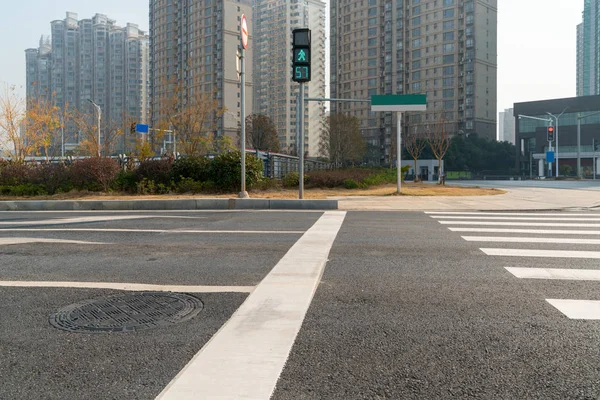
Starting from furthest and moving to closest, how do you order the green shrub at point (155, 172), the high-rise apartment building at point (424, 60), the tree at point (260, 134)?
the high-rise apartment building at point (424, 60), the tree at point (260, 134), the green shrub at point (155, 172)

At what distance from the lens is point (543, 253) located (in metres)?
7.00

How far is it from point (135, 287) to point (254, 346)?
2.27 metres

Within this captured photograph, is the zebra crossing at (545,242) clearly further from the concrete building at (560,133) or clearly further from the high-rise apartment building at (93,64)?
the high-rise apartment building at (93,64)

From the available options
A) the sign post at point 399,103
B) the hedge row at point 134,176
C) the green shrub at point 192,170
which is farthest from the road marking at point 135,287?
the sign post at point 399,103

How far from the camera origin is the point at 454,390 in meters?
2.71

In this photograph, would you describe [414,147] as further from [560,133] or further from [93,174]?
[560,133]

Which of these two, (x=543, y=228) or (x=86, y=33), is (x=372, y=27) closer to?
(x=86, y=33)

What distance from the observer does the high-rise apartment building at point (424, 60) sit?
9875cm

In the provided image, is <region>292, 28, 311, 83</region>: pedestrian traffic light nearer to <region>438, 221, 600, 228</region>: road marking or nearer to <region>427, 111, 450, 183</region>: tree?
<region>438, 221, 600, 228</region>: road marking

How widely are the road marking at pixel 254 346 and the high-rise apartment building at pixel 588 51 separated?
128003mm

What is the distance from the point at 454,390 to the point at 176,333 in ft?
6.85

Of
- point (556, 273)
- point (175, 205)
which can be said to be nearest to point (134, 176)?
point (175, 205)

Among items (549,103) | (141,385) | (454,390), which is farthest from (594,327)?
(549,103)

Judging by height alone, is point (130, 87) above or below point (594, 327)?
above
